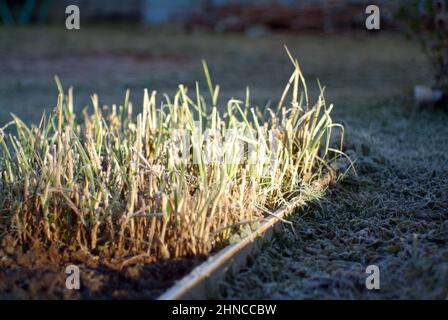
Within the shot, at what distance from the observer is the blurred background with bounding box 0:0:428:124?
25.2 feet

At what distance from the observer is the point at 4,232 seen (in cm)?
301

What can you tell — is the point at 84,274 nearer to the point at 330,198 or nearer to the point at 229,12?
the point at 330,198

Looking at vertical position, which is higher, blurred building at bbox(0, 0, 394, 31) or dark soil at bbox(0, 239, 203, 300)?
blurred building at bbox(0, 0, 394, 31)

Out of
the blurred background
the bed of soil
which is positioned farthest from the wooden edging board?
the blurred background

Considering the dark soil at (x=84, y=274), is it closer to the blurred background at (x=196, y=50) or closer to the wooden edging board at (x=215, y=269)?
the wooden edging board at (x=215, y=269)

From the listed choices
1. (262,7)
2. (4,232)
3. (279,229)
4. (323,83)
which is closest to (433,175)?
(279,229)

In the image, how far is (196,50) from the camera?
11.6 metres

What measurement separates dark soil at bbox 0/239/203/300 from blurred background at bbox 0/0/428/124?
331cm

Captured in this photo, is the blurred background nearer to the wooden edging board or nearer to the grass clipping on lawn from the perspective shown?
the grass clipping on lawn

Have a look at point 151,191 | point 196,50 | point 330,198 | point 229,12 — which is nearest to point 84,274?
point 151,191

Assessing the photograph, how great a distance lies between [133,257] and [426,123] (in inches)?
138

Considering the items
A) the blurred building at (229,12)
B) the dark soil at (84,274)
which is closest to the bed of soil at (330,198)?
the dark soil at (84,274)
